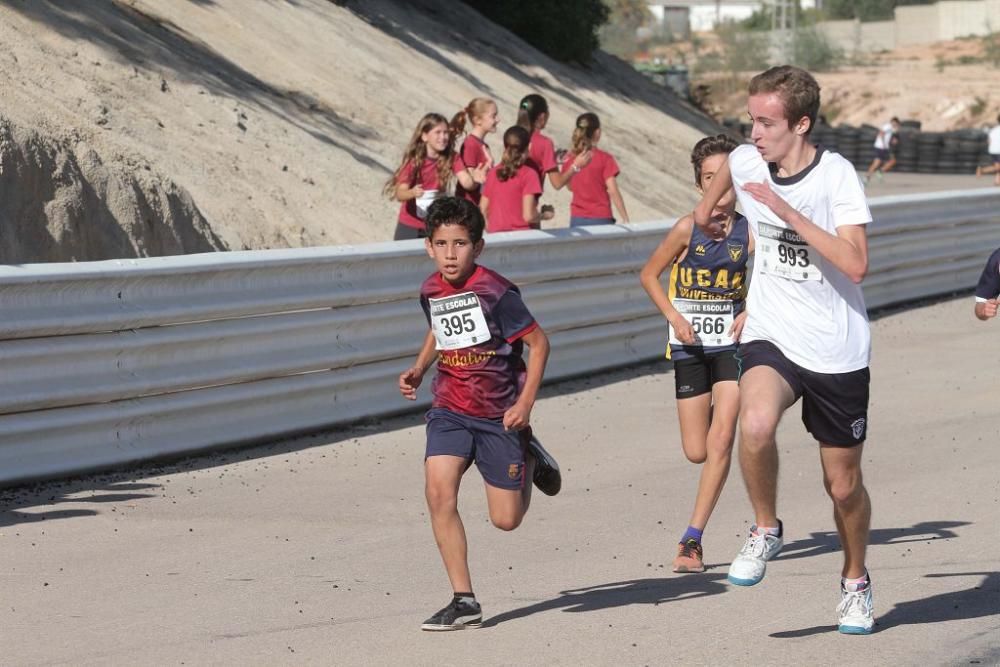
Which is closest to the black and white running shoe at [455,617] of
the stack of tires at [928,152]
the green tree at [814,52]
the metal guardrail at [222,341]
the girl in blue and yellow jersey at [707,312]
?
the girl in blue and yellow jersey at [707,312]

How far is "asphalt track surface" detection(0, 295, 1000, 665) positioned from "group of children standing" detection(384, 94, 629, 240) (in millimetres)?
2605

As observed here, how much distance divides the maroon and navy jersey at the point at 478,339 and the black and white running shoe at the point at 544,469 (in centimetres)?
21

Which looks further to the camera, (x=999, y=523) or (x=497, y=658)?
(x=999, y=523)

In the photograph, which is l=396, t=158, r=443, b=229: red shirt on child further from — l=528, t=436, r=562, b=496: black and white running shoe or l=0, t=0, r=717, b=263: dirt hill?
l=528, t=436, r=562, b=496: black and white running shoe

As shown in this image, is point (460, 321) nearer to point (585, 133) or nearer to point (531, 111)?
point (531, 111)

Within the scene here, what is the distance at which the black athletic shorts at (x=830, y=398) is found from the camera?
5973mm

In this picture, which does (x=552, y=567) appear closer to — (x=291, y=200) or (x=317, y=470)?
(x=317, y=470)

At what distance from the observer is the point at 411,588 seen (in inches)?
272

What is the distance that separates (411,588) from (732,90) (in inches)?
3347

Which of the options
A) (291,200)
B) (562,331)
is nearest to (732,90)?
(291,200)

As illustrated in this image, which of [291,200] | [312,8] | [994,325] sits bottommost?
[994,325]

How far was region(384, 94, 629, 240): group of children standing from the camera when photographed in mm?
13109

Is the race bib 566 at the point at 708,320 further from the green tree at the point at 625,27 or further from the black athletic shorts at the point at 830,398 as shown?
the green tree at the point at 625,27

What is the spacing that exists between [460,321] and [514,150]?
6.74m
